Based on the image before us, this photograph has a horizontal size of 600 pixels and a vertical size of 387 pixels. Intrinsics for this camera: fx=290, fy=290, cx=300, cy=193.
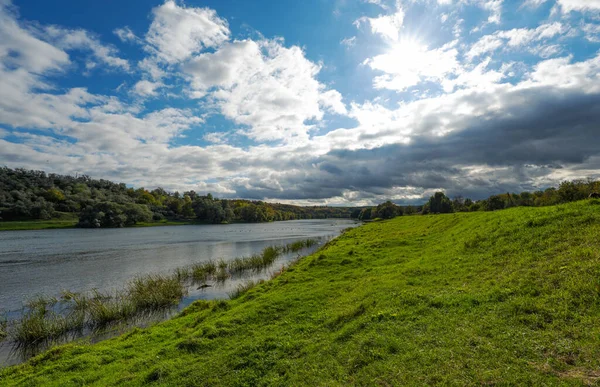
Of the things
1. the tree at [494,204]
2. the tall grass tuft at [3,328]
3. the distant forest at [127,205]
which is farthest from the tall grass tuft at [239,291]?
the tree at [494,204]

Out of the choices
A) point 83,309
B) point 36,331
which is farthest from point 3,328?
point 83,309

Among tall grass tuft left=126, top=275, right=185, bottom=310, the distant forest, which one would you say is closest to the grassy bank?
the distant forest

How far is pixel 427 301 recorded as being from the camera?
11.7 meters

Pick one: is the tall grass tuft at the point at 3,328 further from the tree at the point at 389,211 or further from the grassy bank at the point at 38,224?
the tree at the point at 389,211

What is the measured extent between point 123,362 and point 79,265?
117ft

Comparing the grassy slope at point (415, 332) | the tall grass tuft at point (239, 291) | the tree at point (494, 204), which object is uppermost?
the tree at point (494, 204)

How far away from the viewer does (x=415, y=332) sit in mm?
9555

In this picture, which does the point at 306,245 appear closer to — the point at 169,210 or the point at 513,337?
the point at 513,337

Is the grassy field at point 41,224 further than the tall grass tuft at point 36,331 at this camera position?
Yes

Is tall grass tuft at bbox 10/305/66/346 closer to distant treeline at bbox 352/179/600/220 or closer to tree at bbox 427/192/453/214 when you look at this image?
distant treeline at bbox 352/179/600/220

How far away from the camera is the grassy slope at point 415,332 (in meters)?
7.38

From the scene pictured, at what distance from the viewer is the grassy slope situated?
291 inches

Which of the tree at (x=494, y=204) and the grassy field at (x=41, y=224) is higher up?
the tree at (x=494, y=204)

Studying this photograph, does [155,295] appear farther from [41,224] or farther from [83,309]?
[41,224]
